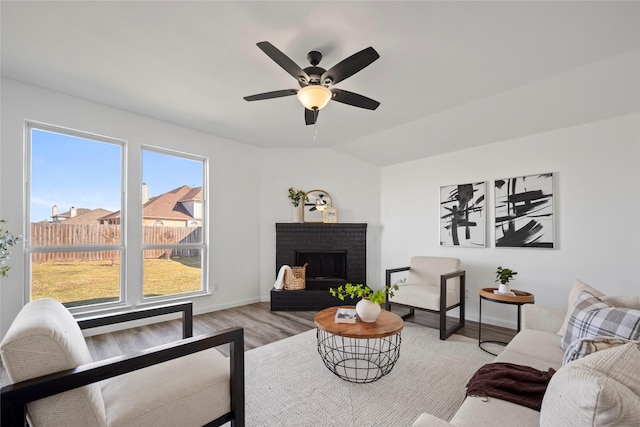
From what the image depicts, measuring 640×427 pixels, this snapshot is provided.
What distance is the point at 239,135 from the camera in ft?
14.8

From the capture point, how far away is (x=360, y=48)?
7.61 feet

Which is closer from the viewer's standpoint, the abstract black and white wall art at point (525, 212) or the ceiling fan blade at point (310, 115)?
the ceiling fan blade at point (310, 115)

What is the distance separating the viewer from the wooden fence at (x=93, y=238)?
314 cm

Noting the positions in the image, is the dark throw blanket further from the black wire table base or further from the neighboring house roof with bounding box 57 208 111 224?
the neighboring house roof with bounding box 57 208 111 224

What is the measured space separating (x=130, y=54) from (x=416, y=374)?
3.63 metres

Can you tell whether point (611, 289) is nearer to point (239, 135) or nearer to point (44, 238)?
point (239, 135)

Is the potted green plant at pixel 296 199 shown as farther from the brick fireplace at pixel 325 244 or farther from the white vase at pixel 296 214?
the brick fireplace at pixel 325 244

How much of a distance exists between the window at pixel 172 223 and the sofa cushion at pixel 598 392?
4237 millimetres

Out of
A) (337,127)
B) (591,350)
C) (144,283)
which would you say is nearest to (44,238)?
(144,283)

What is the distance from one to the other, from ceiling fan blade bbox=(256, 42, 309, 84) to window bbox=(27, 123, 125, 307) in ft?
Answer: 9.21

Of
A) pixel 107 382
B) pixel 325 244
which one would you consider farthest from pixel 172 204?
pixel 107 382

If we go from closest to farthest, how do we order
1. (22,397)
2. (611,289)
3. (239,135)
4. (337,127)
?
(22,397), (611,289), (337,127), (239,135)

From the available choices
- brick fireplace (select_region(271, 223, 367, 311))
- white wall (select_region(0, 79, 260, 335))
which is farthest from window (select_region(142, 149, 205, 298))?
brick fireplace (select_region(271, 223, 367, 311))

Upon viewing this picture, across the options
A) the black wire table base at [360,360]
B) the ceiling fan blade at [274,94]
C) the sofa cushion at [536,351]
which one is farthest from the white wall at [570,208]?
the ceiling fan blade at [274,94]
